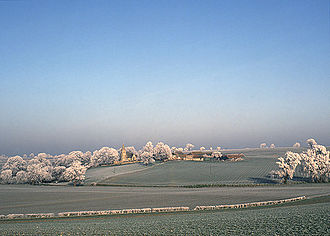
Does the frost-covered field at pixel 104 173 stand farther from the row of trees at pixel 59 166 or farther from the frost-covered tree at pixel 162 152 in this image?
the frost-covered tree at pixel 162 152

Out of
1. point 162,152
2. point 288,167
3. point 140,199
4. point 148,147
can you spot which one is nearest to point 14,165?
point 148,147

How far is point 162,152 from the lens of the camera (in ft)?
608

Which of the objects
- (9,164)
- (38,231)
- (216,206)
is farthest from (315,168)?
(9,164)

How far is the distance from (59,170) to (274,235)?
405ft

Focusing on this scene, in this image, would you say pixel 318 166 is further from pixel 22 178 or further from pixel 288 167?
pixel 22 178

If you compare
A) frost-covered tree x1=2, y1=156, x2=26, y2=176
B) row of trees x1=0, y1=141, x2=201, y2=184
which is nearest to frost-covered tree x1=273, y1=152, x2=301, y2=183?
row of trees x1=0, y1=141, x2=201, y2=184

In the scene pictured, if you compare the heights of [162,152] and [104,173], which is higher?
[162,152]

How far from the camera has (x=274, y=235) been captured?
17.9 m

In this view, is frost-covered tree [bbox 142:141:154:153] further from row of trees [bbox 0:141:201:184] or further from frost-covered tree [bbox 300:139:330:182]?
frost-covered tree [bbox 300:139:330:182]

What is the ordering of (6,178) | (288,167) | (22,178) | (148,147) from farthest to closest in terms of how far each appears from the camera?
(148,147), (6,178), (22,178), (288,167)

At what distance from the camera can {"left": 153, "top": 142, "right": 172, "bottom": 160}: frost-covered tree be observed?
184475 mm

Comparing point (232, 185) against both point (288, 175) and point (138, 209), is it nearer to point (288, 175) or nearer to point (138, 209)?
point (288, 175)

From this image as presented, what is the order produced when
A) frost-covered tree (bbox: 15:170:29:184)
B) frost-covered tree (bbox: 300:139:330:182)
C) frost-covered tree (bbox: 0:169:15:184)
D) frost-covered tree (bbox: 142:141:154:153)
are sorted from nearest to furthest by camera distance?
frost-covered tree (bbox: 300:139:330:182) → frost-covered tree (bbox: 15:170:29:184) → frost-covered tree (bbox: 0:169:15:184) → frost-covered tree (bbox: 142:141:154:153)

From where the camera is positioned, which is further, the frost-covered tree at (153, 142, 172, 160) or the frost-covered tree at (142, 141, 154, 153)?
the frost-covered tree at (142, 141, 154, 153)
